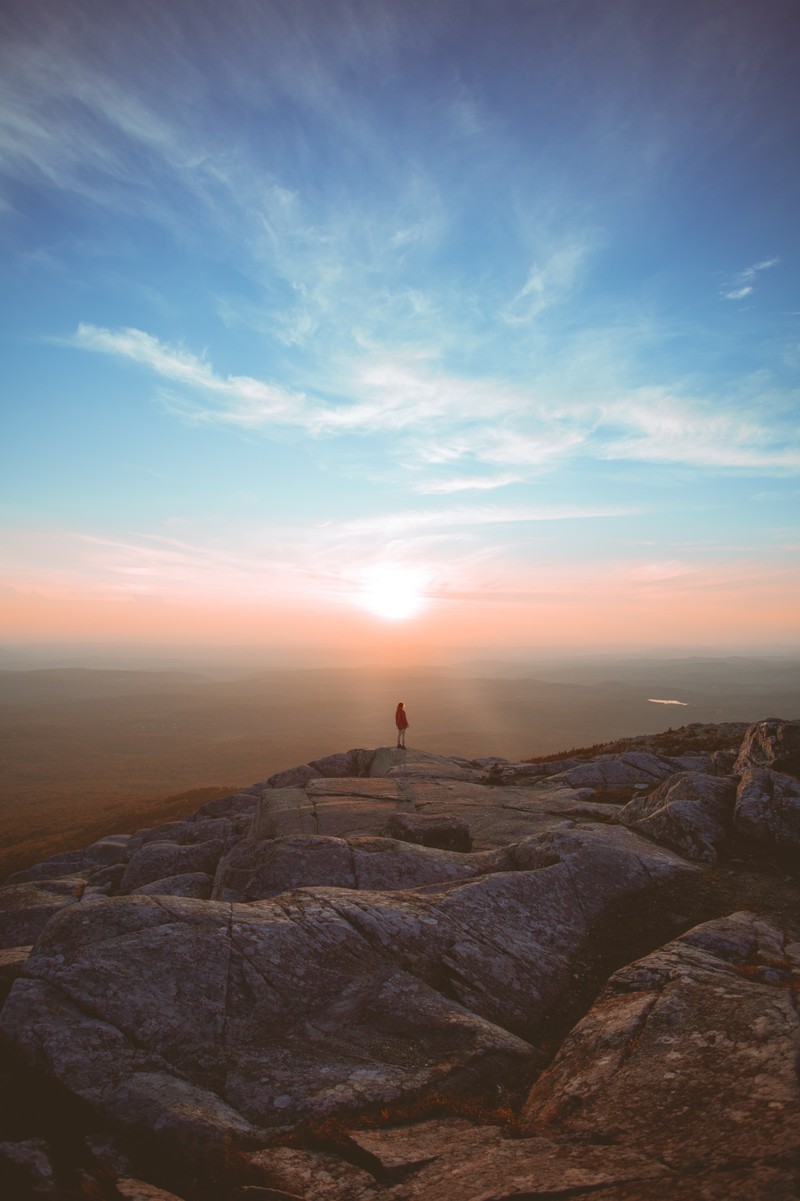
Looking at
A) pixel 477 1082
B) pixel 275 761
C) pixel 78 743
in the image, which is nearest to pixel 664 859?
pixel 477 1082

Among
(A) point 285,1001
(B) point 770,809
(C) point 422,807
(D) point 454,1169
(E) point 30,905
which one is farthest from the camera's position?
(C) point 422,807

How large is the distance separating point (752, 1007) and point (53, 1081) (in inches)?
486

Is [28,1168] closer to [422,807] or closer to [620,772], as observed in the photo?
[422,807]

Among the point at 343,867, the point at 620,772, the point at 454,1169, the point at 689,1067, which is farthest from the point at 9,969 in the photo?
the point at 620,772

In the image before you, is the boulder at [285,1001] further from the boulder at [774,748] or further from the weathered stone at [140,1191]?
the boulder at [774,748]

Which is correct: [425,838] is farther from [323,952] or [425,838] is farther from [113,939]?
[113,939]

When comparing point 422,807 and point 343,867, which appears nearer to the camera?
point 343,867

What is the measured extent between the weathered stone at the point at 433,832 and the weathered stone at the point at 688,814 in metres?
6.92

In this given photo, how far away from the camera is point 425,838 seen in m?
20.8

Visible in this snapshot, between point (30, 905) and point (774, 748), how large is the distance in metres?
33.9

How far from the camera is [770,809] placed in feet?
65.4

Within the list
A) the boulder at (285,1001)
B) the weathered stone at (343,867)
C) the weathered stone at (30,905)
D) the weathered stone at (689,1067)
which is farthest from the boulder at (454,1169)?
the weathered stone at (30,905)

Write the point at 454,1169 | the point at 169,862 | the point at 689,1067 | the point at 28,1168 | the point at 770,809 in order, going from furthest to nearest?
1. the point at 169,862
2. the point at 770,809
3. the point at 689,1067
4. the point at 454,1169
5. the point at 28,1168

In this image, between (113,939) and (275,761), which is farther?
(275,761)
